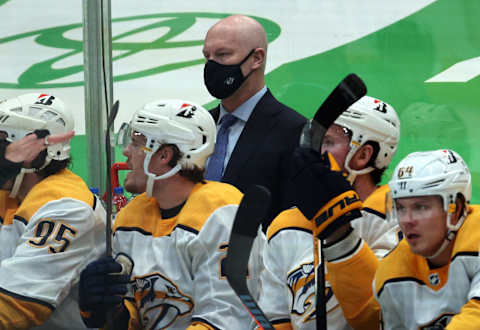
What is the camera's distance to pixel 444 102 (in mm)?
3504

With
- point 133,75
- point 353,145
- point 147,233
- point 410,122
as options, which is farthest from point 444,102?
point 147,233

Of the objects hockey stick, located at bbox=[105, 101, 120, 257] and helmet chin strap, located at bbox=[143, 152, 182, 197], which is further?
helmet chin strap, located at bbox=[143, 152, 182, 197]

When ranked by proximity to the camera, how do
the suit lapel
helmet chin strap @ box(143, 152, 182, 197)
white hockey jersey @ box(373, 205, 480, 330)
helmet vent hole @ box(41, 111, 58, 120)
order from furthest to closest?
the suit lapel → helmet vent hole @ box(41, 111, 58, 120) → helmet chin strap @ box(143, 152, 182, 197) → white hockey jersey @ box(373, 205, 480, 330)

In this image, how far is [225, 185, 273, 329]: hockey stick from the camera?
4.66ft

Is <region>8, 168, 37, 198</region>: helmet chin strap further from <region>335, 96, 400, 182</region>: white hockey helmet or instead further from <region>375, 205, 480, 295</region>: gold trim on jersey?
<region>375, 205, 480, 295</region>: gold trim on jersey

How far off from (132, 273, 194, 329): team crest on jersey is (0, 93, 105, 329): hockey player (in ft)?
0.84

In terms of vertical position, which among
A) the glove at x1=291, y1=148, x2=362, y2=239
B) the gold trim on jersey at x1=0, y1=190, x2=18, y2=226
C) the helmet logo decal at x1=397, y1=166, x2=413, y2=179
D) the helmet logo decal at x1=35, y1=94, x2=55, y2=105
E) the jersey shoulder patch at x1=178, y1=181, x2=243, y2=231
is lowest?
the gold trim on jersey at x1=0, y1=190, x2=18, y2=226

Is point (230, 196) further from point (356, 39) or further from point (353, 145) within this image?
point (356, 39)

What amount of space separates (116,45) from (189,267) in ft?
6.74

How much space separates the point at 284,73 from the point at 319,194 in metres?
2.09

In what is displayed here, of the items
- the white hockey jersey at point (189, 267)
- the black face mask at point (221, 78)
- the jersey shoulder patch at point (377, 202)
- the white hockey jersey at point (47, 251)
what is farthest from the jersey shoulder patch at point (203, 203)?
the black face mask at point (221, 78)

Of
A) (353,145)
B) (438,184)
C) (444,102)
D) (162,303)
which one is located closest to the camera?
(438,184)

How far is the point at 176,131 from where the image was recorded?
2234mm

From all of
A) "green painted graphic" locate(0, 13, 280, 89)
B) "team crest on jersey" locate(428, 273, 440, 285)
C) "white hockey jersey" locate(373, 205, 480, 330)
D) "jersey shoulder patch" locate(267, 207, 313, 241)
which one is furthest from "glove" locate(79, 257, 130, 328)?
"green painted graphic" locate(0, 13, 280, 89)
